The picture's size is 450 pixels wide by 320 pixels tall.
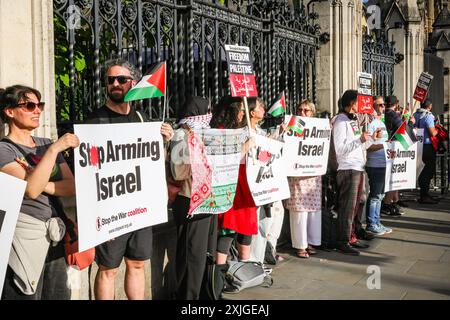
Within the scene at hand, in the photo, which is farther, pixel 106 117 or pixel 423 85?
pixel 423 85

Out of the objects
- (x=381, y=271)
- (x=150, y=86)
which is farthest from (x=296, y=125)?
(x=150, y=86)

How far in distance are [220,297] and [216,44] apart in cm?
284

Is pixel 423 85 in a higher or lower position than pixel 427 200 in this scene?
higher

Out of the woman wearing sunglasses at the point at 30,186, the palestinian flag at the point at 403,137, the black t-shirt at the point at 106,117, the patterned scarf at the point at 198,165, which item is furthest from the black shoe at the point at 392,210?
the woman wearing sunglasses at the point at 30,186

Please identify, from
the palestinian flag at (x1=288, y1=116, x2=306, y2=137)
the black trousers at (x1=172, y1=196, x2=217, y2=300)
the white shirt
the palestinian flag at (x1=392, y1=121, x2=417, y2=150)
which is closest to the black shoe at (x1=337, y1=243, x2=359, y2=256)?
the white shirt

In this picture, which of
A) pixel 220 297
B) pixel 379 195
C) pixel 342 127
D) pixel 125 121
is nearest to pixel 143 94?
pixel 125 121

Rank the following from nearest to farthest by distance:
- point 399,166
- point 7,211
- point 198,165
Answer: point 7,211 → point 198,165 → point 399,166

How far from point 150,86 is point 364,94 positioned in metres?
4.04

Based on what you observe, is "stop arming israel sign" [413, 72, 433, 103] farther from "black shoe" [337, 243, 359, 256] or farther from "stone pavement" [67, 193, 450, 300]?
"black shoe" [337, 243, 359, 256]

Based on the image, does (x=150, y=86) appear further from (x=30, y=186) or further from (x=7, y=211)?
(x=7, y=211)

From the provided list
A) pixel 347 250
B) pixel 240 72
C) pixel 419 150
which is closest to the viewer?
pixel 240 72

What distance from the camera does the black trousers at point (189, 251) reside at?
4.85 meters

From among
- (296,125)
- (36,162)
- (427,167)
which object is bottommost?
(427,167)

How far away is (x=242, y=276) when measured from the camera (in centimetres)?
548
